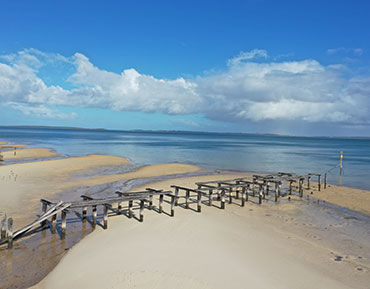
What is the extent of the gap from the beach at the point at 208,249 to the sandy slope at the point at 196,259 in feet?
0.10

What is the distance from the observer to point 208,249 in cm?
979

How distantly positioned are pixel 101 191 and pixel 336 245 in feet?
52.7

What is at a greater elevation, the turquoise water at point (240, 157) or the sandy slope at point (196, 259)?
the sandy slope at point (196, 259)

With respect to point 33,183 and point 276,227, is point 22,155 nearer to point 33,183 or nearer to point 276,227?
point 33,183

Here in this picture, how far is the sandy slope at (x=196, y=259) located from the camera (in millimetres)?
7512

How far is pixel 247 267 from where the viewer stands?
8609mm

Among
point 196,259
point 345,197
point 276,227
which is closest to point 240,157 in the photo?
point 345,197

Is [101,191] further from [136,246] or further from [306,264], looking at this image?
[306,264]

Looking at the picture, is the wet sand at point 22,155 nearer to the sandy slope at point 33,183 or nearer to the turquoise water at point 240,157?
the turquoise water at point 240,157

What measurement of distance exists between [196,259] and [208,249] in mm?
1095

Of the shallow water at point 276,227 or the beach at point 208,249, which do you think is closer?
the beach at point 208,249

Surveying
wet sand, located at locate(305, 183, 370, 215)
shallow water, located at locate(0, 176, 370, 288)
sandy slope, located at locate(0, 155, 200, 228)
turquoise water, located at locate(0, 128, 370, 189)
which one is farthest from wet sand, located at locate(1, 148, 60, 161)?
wet sand, located at locate(305, 183, 370, 215)

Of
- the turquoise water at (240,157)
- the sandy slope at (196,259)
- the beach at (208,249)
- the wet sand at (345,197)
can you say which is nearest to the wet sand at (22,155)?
the turquoise water at (240,157)

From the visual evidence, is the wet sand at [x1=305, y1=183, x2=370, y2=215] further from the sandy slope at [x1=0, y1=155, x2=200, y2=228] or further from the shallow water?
the sandy slope at [x1=0, y1=155, x2=200, y2=228]
